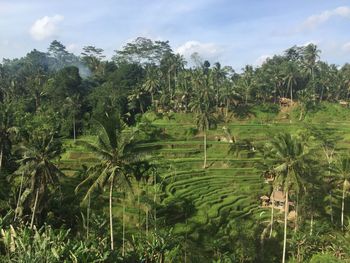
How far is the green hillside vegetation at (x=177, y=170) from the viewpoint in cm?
2969

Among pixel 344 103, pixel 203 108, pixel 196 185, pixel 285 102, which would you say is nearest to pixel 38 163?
pixel 196 185

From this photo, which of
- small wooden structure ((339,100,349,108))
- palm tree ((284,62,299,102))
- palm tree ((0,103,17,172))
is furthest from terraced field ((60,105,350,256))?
palm tree ((284,62,299,102))

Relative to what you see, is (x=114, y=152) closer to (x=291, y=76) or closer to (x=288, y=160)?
(x=288, y=160)

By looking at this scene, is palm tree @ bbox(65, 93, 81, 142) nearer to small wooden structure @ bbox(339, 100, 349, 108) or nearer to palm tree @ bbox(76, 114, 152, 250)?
palm tree @ bbox(76, 114, 152, 250)

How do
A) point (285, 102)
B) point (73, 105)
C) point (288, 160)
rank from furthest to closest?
point (285, 102), point (73, 105), point (288, 160)

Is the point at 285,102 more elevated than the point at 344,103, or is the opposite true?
the point at 285,102

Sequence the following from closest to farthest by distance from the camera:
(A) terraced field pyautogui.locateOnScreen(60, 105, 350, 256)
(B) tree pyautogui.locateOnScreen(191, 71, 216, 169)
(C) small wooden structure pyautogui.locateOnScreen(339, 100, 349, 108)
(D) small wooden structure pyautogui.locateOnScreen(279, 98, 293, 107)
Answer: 1. (A) terraced field pyautogui.locateOnScreen(60, 105, 350, 256)
2. (B) tree pyautogui.locateOnScreen(191, 71, 216, 169)
3. (D) small wooden structure pyautogui.locateOnScreen(279, 98, 293, 107)
4. (C) small wooden structure pyautogui.locateOnScreen(339, 100, 349, 108)

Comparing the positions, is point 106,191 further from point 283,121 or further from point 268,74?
point 268,74

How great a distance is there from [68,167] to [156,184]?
13.8 meters

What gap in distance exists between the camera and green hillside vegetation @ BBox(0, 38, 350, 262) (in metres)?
29.7

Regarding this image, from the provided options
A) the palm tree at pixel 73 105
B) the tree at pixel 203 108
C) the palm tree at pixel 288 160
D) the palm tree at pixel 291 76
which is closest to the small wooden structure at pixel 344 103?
the palm tree at pixel 291 76

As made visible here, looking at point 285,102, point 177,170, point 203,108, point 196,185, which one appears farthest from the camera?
point 285,102

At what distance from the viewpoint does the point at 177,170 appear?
5944cm

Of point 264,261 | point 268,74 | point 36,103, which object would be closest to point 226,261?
point 264,261
